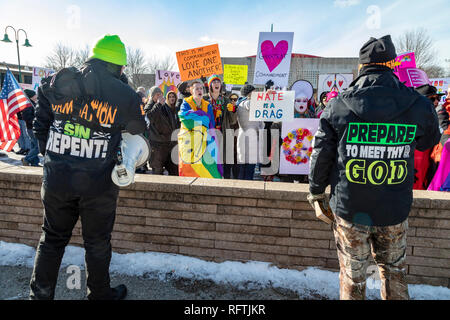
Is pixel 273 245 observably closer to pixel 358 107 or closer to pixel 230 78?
pixel 358 107

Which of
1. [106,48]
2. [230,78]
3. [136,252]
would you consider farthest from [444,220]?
[230,78]

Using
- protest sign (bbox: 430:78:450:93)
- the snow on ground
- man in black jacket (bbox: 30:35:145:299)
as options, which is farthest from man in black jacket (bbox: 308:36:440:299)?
protest sign (bbox: 430:78:450:93)

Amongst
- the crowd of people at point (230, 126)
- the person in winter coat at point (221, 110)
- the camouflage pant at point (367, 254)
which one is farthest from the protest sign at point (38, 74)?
the camouflage pant at point (367, 254)

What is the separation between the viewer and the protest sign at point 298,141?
4.35 m

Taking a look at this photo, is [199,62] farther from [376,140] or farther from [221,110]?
[376,140]

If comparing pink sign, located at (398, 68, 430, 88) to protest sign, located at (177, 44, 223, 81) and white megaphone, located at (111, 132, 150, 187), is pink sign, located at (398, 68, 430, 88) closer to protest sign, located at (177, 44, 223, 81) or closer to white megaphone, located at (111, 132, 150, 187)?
protest sign, located at (177, 44, 223, 81)

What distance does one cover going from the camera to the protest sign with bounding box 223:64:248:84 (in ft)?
32.1

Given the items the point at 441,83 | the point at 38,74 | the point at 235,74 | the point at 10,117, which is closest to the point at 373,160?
the point at 10,117

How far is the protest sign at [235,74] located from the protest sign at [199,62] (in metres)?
3.55

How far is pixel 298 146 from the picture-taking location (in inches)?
172

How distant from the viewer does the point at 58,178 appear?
2014 mm

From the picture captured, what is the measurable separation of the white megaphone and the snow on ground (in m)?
1.11

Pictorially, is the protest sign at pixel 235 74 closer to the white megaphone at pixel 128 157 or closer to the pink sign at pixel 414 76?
the pink sign at pixel 414 76

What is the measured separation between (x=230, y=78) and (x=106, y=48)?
8.09 m
